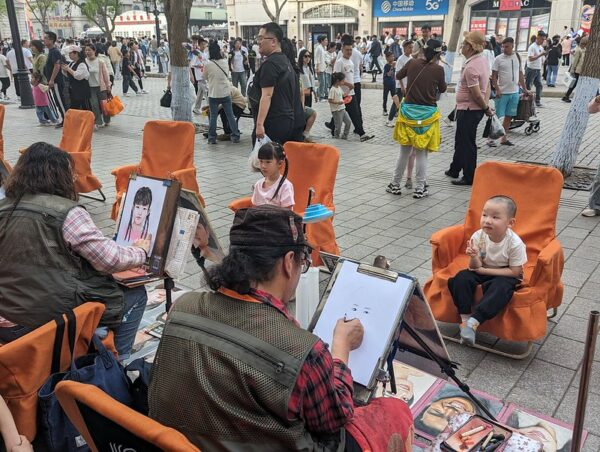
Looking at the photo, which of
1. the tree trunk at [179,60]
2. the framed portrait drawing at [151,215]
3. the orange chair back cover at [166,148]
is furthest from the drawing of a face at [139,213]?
the tree trunk at [179,60]

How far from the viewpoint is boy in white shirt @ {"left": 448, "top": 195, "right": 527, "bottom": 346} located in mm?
3246

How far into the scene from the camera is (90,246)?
8.63 feet

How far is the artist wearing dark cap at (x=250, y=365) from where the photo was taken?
4.99ft

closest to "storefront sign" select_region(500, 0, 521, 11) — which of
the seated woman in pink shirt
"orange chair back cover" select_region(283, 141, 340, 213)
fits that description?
"orange chair back cover" select_region(283, 141, 340, 213)

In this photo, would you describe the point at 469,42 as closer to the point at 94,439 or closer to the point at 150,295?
the point at 150,295

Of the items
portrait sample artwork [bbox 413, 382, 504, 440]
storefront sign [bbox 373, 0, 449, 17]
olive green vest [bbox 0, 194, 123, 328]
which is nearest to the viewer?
olive green vest [bbox 0, 194, 123, 328]

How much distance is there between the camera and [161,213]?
3.17 metres

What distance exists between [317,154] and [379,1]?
3537 cm

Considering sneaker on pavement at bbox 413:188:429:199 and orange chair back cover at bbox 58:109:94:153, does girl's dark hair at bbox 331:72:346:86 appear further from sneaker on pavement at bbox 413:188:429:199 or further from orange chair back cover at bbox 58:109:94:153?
orange chair back cover at bbox 58:109:94:153

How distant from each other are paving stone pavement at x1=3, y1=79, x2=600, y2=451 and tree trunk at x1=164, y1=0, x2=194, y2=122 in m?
0.77

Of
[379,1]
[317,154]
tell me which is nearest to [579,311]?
[317,154]

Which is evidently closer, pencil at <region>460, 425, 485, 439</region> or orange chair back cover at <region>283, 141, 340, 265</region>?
pencil at <region>460, 425, 485, 439</region>

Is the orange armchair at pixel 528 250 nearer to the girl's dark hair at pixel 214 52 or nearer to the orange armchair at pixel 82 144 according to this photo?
the orange armchair at pixel 82 144

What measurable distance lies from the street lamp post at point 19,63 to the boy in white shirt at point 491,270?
13.3m
